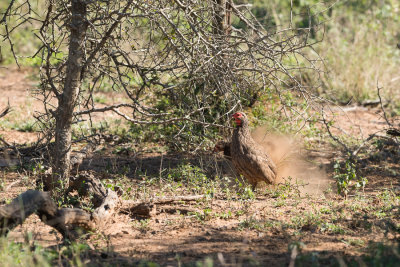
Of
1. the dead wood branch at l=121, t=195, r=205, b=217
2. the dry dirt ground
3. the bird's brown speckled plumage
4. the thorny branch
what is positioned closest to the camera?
the dry dirt ground

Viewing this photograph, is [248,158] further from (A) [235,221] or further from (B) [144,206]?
(B) [144,206]

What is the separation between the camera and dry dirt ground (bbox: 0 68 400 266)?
4.22 metres

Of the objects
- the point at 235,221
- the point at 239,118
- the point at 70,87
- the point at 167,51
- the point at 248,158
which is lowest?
the point at 235,221

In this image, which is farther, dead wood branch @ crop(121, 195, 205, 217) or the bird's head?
Result: the bird's head

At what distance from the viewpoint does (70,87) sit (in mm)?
5234

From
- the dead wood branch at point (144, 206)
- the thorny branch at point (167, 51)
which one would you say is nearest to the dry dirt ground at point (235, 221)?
the dead wood branch at point (144, 206)

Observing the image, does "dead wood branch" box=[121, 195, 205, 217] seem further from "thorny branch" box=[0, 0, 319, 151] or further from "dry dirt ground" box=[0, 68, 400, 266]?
"thorny branch" box=[0, 0, 319, 151]

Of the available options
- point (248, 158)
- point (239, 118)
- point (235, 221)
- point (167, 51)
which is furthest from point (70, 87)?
point (248, 158)

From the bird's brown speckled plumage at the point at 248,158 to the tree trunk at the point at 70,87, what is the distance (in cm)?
230

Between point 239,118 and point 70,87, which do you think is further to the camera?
point 239,118

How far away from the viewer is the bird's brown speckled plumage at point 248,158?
257 inches

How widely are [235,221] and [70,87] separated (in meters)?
2.27

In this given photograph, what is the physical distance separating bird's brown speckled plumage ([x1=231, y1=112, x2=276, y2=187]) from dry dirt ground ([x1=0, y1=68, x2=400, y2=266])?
290 mm

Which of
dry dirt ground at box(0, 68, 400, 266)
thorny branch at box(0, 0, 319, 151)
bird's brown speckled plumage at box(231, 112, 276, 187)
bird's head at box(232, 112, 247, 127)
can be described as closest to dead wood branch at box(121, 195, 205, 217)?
dry dirt ground at box(0, 68, 400, 266)
